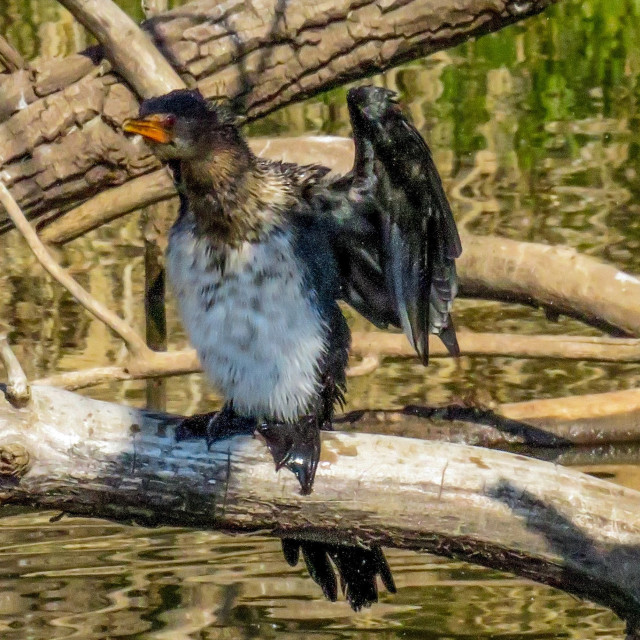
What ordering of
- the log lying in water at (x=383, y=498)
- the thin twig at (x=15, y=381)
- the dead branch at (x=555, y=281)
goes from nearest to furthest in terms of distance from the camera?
the thin twig at (x=15, y=381)
the log lying in water at (x=383, y=498)
the dead branch at (x=555, y=281)

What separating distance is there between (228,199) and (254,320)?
12.3 inches

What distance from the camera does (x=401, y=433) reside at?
5.43 meters

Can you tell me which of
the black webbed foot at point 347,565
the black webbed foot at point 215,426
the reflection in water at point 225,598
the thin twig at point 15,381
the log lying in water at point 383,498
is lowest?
the reflection in water at point 225,598

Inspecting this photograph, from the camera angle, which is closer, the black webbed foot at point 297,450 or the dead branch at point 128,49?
the black webbed foot at point 297,450

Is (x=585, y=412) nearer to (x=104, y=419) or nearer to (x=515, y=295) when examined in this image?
(x=515, y=295)

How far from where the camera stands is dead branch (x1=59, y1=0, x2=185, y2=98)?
13.1 feet

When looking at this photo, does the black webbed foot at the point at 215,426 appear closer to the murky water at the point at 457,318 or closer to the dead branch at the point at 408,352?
the murky water at the point at 457,318

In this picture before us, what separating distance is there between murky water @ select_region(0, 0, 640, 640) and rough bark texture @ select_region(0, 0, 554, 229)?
3.76 feet

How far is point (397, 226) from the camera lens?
3500mm

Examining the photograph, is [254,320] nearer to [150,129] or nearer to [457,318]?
[150,129]

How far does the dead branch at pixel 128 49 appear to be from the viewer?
3984 millimetres

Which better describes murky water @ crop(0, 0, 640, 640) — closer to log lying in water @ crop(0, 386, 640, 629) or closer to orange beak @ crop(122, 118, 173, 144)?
log lying in water @ crop(0, 386, 640, 629)

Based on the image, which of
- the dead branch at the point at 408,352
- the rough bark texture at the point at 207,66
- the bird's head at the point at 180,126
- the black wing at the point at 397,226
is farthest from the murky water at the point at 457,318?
the bird's head at the point at 180,126

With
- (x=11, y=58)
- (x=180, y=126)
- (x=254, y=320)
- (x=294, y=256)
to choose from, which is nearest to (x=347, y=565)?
(x=254, y=320)
